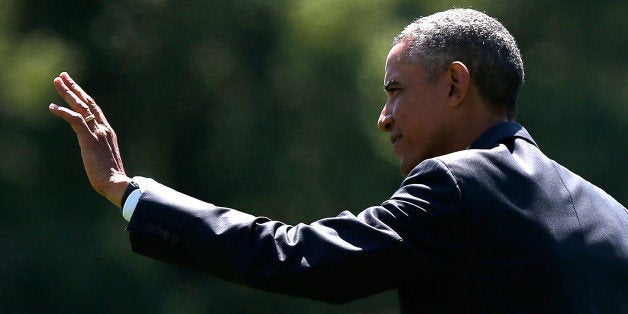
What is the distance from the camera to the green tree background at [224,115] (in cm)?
503

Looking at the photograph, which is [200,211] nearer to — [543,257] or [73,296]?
[543,257]

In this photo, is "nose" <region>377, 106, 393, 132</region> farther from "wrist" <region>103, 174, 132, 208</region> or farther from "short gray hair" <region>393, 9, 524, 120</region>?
"wrist" <region>103, 174, 132, 208</region>

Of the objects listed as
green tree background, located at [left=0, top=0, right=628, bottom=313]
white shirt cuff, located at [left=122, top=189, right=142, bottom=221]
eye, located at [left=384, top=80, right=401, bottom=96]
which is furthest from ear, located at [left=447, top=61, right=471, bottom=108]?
green tree background, located at [left=0, top=0, right=628, bottom=313]

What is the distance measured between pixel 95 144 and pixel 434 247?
648mm

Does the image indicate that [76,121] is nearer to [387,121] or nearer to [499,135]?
[387,121]

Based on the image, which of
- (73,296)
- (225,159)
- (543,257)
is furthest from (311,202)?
(543,257)

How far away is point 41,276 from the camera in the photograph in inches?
205

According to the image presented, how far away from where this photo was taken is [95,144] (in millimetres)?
1909

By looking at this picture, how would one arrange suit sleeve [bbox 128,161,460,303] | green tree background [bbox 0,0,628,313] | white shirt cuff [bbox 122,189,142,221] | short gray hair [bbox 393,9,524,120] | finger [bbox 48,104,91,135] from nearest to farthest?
suit sleeve [bbox 128,161,460,303] → white shirt cuff [bbox 122,189,142,221] → finger [bbox 48,104,91,135] → short gray hair [bbox 393,9,524,120] → green tree background [bbox 0,0,628,313]

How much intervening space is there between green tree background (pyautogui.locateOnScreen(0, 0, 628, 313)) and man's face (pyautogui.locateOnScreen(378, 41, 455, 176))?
2.85 meters

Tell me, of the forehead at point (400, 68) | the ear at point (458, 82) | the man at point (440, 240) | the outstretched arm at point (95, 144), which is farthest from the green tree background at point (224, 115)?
the man at point (440, 240)

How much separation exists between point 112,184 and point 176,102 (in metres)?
3.49

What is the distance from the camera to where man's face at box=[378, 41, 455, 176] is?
2.02m

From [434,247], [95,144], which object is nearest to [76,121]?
[95,144]
